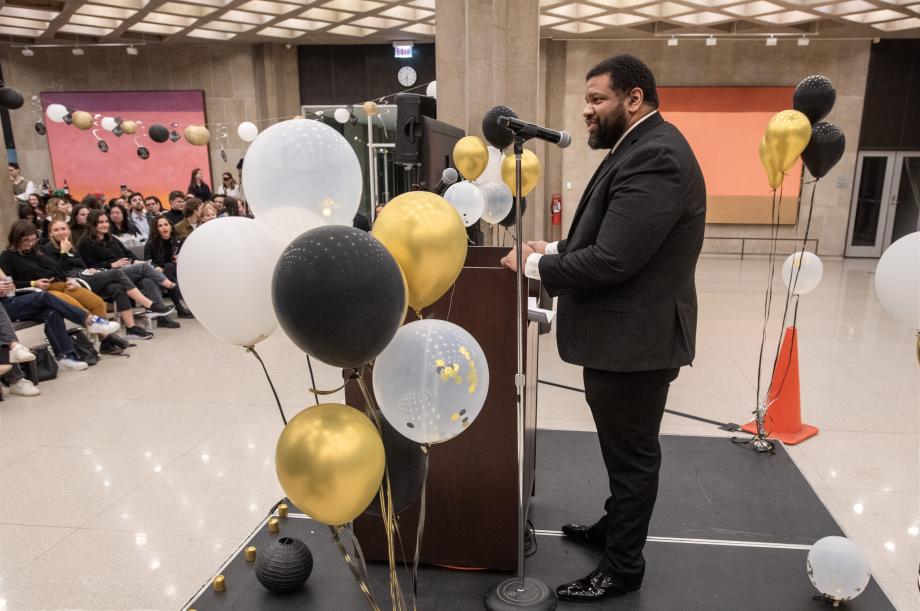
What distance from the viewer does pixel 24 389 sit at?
13.4ft

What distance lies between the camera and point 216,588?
2016 mm

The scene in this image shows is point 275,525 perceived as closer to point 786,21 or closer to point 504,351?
point 504,351

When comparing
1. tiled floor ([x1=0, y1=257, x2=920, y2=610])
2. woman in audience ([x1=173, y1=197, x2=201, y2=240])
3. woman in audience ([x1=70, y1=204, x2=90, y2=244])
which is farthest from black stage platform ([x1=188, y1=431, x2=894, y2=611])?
woman in audience ([x1=173, y1=197, x2=201, y2=240])

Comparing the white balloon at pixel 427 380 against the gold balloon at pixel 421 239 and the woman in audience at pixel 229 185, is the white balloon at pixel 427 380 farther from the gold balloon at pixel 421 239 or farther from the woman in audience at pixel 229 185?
the woman in audience at pixel 229 185

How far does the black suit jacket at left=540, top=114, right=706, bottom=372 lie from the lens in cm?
164

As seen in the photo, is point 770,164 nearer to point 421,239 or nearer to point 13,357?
point 421,239

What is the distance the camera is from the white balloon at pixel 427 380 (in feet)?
4.17

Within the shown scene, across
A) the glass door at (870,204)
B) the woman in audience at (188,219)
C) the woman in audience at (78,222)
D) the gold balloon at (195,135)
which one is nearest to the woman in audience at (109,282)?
the woman in audience at (78,222)

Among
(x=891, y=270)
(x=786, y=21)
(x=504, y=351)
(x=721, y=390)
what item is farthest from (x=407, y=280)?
(x=786, y=21)

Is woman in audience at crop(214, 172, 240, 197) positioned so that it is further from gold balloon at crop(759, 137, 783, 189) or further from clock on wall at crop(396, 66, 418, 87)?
gold balloon at crop(759, 137, 783, 189)

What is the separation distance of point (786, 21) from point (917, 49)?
3.05m

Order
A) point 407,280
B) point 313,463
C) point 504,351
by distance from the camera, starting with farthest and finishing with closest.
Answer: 1. point 504,351
2. point 407,280
3. point 313,463

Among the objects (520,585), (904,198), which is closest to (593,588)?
(520,585)

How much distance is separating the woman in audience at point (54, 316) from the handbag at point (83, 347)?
0.05 meters
